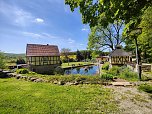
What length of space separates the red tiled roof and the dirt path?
1099 inches

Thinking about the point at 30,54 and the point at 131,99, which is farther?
the point at 30,54

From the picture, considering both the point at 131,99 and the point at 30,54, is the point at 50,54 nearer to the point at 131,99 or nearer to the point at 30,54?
the point at 30,54

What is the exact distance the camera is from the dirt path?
5941 millimetres

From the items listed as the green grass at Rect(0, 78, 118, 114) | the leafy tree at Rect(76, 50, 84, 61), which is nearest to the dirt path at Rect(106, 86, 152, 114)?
the green grass at Rect(0, 78, 118, 114)

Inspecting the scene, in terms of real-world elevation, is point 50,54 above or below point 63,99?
above

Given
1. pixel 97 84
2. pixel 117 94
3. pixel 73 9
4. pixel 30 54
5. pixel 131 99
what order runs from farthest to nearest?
1. pixel 30 54
2. pixel 97 84
3. pixel 117 94
4. pixel 131 99
5. pixel 73 9

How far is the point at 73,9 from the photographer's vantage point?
4039 millimetres

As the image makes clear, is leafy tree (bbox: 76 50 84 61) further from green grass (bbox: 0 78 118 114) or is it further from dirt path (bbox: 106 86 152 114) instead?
green grass (bbox: 0 78 118 114)

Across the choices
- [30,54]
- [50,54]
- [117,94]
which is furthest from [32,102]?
[50,54]

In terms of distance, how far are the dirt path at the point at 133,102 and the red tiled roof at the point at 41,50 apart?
91.6 feet

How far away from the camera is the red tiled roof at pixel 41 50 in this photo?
33812 millimetres

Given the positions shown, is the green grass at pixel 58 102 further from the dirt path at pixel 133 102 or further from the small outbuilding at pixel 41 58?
the small outbuilding at pixel 41 58

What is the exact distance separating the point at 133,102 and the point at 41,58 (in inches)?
1165

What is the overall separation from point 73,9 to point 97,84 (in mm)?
7025
